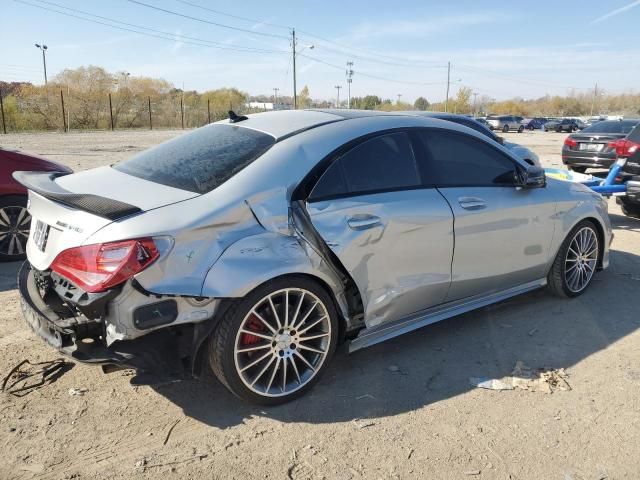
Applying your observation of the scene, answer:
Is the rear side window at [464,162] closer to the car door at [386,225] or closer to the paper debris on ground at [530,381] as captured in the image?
the car door at [386,225]

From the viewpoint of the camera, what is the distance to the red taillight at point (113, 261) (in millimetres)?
2562

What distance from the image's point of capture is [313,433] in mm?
2879

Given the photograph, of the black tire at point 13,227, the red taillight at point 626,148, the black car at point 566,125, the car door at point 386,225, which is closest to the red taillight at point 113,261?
the car door at point 386,225

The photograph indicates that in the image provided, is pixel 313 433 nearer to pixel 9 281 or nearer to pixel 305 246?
pixel 305 246

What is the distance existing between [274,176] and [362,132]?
789 millimetres

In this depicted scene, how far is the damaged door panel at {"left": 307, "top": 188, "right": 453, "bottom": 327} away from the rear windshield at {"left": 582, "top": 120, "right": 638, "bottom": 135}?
38.4 feet

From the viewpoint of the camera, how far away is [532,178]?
13.9 ft

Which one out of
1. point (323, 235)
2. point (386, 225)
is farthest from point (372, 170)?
point (323, 235)

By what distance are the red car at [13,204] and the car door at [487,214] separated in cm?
419

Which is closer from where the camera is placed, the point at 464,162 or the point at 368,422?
the point at 368,422

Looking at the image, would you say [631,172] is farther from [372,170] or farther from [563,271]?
[372,170]

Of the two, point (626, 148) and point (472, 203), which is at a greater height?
point (626, 148)

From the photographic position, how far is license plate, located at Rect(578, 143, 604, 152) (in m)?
12.9

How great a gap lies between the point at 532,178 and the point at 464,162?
0.67 metres
